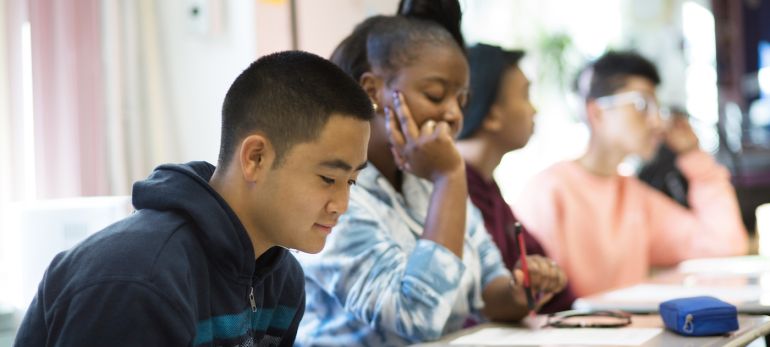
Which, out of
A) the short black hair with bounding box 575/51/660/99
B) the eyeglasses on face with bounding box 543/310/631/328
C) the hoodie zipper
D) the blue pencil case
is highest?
the short black hair with bounding box 575/51/660/99

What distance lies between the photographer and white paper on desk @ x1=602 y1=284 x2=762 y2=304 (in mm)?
2068

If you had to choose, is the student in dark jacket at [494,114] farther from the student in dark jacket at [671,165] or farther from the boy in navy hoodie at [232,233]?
the student in dark jacket at [671,165]

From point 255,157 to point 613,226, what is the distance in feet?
7.63

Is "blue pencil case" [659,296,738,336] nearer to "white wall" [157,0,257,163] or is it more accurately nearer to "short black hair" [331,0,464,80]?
"short black hair" [331,0,464,80]

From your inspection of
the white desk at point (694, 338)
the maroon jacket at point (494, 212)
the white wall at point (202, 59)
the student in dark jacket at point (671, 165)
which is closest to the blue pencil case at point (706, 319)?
the white desk at point (694, 338)

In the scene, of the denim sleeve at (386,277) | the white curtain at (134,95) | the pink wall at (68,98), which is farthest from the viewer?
the white curtain at (134,95)

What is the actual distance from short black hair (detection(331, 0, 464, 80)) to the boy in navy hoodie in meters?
0.51

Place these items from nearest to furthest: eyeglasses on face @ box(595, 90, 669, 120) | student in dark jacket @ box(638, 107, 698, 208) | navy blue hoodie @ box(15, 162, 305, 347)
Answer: navy blue hoodie @ box(15, 162, 305, 347), eyeglasses on face @ box(595, 90, 669, 120), student in dark jacket @ box(638, 107, 698, 208)

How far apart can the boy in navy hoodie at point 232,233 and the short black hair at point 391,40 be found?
514 millimetres

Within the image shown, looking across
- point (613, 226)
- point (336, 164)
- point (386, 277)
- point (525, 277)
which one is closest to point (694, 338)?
point (525, 277)

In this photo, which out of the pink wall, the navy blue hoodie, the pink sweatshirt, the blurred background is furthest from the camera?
the pink sweatshirt

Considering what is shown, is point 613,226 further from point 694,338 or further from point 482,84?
point 694,338

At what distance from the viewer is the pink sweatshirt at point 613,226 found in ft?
10.6

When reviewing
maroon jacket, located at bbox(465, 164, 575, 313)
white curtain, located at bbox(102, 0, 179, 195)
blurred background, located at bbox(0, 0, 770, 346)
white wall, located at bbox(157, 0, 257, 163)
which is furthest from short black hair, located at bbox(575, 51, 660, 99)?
white curtain, located at bbox(102, 0, 179, 195)
